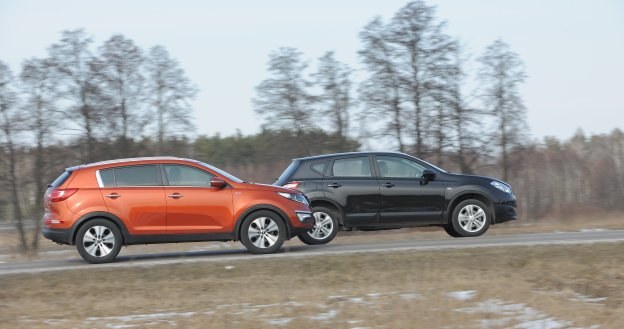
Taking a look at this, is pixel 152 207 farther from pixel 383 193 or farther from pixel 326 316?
pixel 326 316

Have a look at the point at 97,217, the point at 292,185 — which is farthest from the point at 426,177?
the point at 97,217

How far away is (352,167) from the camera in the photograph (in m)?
14.8

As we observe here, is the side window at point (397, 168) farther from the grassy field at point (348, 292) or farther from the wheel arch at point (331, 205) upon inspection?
the grassy field at point (348, 292)

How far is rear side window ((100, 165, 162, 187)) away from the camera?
12.2 meters

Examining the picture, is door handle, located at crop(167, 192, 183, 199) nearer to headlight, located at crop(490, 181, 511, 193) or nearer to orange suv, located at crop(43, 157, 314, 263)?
orange suv, located at crop(43, 157, 314, 263)

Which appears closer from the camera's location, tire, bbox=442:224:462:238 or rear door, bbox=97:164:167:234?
rear door, bbox=97:164:167:234

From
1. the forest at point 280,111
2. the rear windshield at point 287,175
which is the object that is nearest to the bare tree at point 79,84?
the forest at point 280,111

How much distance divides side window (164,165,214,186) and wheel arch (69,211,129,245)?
1.03m

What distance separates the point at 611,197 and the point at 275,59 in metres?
40.0

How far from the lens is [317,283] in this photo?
995 centimetres

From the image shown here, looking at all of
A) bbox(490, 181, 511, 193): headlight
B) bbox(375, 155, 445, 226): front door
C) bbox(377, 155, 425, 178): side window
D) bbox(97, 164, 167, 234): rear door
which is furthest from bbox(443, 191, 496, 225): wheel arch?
bbox(97, 164, 167, 234): rear door

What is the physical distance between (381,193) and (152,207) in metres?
4.53

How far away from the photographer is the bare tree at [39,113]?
104 feet

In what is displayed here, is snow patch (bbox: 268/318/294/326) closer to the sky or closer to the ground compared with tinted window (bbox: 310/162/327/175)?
closer to the ground
